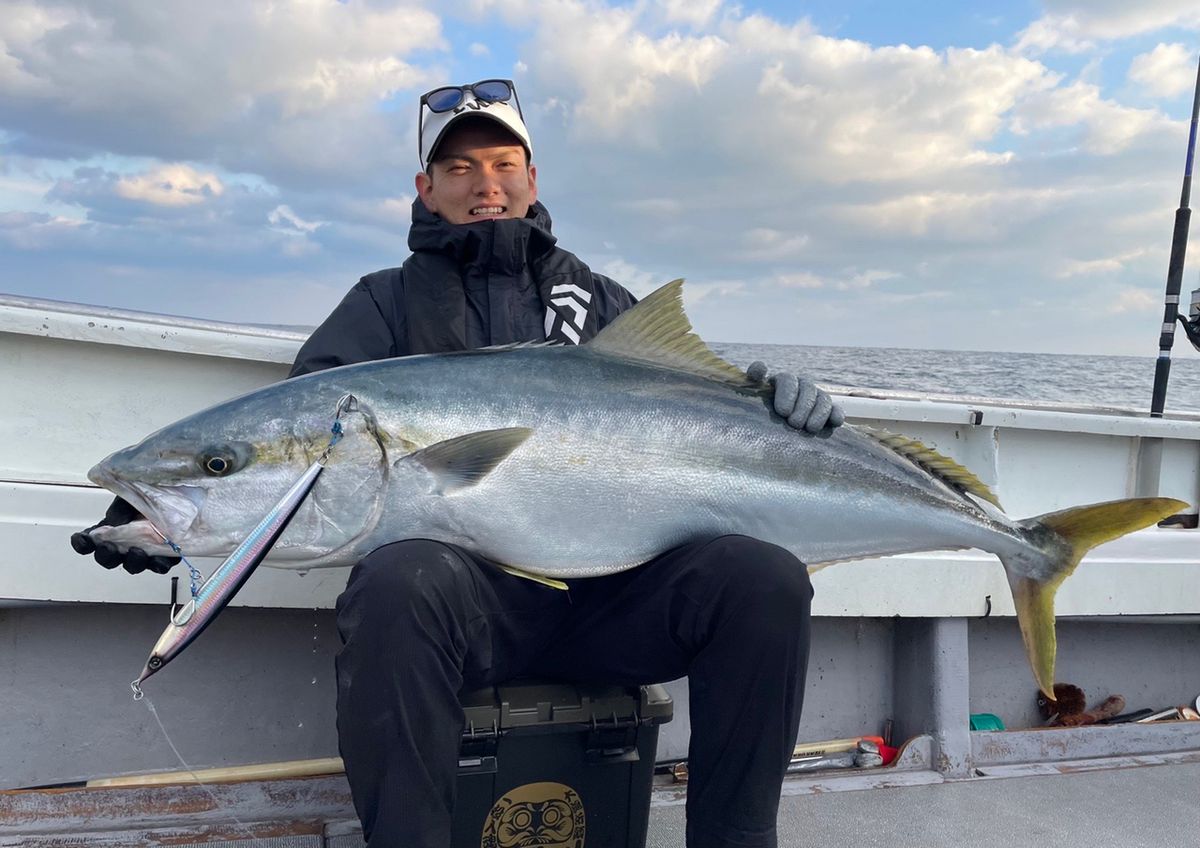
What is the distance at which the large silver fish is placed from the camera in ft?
5.90

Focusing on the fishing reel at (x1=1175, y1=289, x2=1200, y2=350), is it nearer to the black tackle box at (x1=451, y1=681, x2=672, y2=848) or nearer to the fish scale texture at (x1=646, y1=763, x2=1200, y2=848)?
the fish scale texture at (x1=646, y1=763, x2=1200, y2=848)

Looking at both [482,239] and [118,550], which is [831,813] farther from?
[118,550]

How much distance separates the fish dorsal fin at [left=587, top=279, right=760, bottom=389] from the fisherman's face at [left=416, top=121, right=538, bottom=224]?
2.30 feet

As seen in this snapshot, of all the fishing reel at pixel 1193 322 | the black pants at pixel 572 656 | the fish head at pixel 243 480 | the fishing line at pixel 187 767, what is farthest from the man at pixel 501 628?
the fishing reel at pixel 1193 322

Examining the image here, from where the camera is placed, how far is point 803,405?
6.81 ft

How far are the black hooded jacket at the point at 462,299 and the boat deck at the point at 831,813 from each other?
1.26 meters

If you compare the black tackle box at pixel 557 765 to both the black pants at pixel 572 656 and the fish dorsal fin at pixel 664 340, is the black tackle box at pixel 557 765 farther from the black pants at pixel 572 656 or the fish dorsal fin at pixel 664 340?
the fish dorsal fin at pixel 664 340

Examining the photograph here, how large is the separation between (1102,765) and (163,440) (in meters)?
3.10

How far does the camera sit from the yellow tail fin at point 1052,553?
7.11 feet

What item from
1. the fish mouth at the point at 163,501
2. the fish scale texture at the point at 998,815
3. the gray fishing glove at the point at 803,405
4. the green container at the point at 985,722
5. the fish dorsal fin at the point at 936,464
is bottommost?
the fish scale texture at the point at 998,815

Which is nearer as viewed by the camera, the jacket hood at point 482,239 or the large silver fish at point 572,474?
the large silver fish at point 572,474

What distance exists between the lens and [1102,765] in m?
3.06

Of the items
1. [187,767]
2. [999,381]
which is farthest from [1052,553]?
[999,381]

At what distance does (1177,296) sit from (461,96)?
152 inches
